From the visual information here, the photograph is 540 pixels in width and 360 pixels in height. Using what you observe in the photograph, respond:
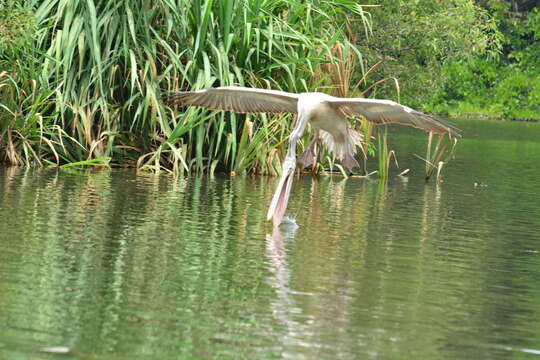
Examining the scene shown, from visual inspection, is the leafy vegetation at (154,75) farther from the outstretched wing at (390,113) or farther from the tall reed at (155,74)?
the outstretched wing at (390,113)

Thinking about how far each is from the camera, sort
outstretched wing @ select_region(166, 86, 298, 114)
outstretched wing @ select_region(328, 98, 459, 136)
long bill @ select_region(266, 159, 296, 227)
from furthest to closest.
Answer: outstretched wing @ select_region(166, 86, 298, 114)
outstretched wing @ select_region(328, 98, 459, 136)
long bill @ select_region(266, 159, 296, 227)

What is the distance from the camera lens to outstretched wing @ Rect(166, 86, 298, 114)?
1218 centimetres

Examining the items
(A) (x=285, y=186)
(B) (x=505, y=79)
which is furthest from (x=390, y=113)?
(B) (x=505, y=79)

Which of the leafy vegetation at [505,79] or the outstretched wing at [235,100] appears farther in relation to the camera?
the leafy vegetation at [505,79]

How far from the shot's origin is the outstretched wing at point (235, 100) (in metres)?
12.2

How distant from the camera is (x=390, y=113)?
38.8ft

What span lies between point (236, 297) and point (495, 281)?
219 cm

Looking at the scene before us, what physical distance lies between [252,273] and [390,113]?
4.30 metres

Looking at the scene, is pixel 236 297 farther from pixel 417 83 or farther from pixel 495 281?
pixel 417 83

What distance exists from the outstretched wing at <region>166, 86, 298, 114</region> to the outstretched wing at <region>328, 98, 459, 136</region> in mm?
651

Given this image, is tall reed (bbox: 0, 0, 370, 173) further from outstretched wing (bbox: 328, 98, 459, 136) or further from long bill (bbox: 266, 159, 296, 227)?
long bill (bbox: 266, 159, 296, 227)

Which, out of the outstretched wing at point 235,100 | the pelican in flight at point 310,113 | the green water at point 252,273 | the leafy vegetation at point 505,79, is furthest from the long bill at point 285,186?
the leafy vegetation at point 505,79

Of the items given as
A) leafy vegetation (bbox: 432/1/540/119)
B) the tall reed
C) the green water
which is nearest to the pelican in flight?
the green water

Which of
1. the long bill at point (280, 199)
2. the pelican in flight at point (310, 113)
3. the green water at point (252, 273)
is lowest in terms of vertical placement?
the green water at point (252, 273)
